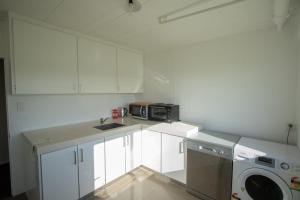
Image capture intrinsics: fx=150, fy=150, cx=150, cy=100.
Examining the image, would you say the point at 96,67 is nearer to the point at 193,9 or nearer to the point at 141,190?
the point at 193,9

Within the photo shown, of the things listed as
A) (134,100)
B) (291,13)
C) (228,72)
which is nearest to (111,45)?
(134,100)

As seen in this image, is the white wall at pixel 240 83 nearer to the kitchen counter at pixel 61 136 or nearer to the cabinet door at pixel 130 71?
the cabinet door at pixel 130 71

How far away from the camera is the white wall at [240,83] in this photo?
188 cm

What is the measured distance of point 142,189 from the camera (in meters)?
2.21

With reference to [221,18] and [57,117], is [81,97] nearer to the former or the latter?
[57,117]

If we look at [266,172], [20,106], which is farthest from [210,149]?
[20,106]

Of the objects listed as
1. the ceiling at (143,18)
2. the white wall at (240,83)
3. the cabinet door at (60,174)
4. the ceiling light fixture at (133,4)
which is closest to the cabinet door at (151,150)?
the white wall at (240,83)

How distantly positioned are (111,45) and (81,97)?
1.06m

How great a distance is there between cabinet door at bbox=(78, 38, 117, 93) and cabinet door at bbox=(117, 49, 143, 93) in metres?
0.15

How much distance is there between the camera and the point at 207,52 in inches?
97.8

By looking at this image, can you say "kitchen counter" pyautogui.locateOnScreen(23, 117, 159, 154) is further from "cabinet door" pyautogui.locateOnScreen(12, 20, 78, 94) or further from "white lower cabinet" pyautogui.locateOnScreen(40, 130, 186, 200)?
"cabinet door" pyautogui.locateOnScreen(12, 20, 78, 94)

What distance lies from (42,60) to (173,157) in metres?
2.21

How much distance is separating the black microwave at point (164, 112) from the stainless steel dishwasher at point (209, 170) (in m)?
0.65

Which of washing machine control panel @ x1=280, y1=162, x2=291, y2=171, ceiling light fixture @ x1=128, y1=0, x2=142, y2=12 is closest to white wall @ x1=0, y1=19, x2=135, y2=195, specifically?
ceiling light fixture @ x1=128, y1=0, x2=142, y2=12
